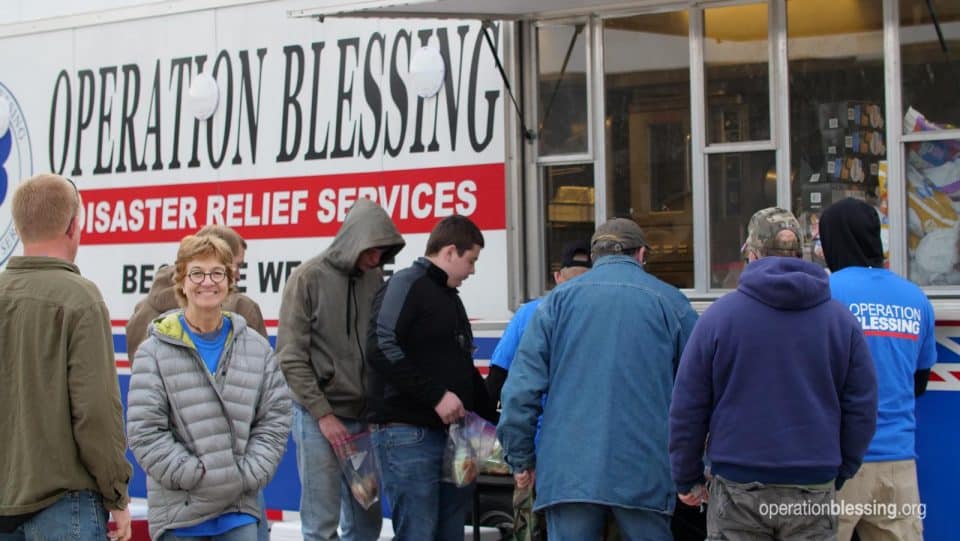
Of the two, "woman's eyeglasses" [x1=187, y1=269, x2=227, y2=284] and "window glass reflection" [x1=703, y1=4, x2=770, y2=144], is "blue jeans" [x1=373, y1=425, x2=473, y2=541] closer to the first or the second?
"woman's eyeglasses" [x1=187, y1=269, x2=227, y2=284]

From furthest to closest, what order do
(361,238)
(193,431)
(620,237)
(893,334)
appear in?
(361,238)
(893,334)
(620,237)
(193,431)

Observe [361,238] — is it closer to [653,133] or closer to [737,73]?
[653,133]

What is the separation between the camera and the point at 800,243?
420cm

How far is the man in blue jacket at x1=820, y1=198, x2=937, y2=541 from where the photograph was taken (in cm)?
481

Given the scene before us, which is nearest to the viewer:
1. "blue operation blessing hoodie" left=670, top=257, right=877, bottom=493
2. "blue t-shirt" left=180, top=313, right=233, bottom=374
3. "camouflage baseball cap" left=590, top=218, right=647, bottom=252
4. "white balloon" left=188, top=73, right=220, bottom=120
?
"blue operation blessing hoodie" left=670, top=257, right=877, bottom=493

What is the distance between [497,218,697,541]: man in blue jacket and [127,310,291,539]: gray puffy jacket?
0.87 meters

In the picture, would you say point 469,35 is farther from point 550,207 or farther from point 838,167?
point 838,167

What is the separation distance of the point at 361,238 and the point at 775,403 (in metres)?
2.42

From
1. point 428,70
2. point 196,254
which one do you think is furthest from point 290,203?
point 196,254

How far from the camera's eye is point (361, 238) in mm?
5836


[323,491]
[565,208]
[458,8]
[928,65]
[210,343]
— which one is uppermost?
[458,8]

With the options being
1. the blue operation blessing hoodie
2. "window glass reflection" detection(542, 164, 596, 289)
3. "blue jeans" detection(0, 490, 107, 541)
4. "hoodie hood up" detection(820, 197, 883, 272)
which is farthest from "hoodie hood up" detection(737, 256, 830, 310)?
"window glass reflection" detection(542, 164, 596, 289)

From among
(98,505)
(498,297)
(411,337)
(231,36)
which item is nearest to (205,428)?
(98,505)

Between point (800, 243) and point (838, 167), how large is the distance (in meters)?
1.65
